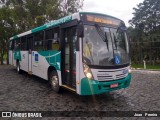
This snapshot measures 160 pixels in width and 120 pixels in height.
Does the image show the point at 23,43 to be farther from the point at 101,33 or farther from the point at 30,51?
the point at 101,33

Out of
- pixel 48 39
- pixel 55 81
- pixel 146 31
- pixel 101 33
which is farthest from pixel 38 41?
pixel 146 31

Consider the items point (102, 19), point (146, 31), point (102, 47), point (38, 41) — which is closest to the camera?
point (102, 47)

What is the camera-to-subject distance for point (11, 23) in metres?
25.4

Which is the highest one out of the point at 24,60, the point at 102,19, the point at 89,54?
the point at 102,19

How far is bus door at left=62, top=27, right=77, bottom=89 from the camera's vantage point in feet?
22.5

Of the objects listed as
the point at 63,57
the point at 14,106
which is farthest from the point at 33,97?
the point at 63,57

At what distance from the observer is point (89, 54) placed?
616 centimetres

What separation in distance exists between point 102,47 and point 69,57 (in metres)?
1.38

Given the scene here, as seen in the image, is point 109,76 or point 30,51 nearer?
point 109,76

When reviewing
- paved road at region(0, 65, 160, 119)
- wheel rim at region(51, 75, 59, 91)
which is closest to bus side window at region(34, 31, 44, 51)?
wheel rim at region(51, 75, 59, 91)

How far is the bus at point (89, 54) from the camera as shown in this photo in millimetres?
6145

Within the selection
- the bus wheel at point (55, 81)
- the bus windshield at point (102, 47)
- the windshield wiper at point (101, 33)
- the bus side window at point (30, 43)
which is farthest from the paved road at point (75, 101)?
the bus side window at point (30, 43)

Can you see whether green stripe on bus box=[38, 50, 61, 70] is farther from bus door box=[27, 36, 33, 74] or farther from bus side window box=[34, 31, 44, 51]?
bus door box=[27, 36, 33, 74]

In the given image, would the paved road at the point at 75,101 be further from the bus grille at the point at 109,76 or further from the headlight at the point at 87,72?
the headlight at the point at 87,72
